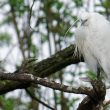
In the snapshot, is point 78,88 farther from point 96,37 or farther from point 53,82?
point 96,37

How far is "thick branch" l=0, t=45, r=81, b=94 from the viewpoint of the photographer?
337 cm

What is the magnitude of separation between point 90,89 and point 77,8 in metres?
1.97

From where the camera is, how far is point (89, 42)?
2.77 metres

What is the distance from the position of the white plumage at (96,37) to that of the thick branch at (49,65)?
0.57 m

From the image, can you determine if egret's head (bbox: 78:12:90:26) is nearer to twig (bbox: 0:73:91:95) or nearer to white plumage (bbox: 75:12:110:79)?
white plumage (bbox: 75:12:110:79)

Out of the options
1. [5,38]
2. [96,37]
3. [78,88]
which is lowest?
[5,38]

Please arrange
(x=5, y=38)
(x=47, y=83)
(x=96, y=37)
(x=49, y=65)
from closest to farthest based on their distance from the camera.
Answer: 1. (x=47, y=83)
2. (x=96, y=37)
3. (x=49, y=65)
4. (x=5, y=38)

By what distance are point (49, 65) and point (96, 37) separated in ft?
2.41

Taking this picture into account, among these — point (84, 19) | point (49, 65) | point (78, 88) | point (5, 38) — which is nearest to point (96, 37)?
point (84, 19)

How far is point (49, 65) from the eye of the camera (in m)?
3.41

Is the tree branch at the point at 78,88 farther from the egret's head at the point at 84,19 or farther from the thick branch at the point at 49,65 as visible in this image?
the thick branch at the point at 49,65

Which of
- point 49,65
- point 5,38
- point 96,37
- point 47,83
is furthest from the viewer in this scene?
point 5,38

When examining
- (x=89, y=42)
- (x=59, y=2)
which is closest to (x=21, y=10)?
(x=59, y=2)

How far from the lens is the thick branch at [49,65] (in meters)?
3.37
